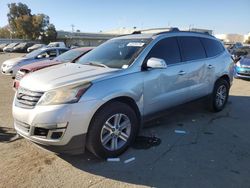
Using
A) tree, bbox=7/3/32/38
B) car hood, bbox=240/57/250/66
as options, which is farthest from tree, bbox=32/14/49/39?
car hood, bbox=240/57/250/66

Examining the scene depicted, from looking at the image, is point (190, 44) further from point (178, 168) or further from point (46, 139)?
point (46, 139)

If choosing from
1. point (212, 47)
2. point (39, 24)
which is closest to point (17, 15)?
point (39, 24)

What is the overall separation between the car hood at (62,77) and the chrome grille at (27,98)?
7 cm

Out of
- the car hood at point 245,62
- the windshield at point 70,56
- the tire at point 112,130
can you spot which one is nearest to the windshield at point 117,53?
the tire at point 112,130

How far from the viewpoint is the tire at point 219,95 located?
6.30 m

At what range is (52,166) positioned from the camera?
384 centimetres

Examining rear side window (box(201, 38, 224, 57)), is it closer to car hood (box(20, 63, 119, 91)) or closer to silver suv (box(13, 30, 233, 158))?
silver suv (box(13, 30, 233, 158))

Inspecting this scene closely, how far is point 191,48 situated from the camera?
559 cm

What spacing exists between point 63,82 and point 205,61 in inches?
133

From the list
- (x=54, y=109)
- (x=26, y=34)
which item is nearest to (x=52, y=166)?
(x=54, y=109)

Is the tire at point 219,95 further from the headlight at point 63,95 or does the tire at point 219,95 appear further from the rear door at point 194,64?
the headlight at point 63,95

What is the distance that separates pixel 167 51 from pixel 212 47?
188 cm

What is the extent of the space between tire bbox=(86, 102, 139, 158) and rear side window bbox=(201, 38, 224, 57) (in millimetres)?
2833

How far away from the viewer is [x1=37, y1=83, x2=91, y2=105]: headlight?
3.50 metres
